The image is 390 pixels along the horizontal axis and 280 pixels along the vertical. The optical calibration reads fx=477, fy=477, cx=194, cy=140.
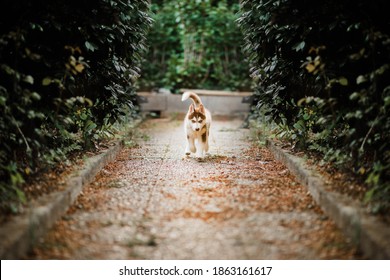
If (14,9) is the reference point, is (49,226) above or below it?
below

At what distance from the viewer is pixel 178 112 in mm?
14305

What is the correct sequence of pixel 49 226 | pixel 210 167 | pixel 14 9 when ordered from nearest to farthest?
pixel 49 226 < pixel 14 9 < pixel 210 167

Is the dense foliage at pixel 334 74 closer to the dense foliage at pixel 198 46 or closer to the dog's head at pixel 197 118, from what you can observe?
the dog's head at pixel 197 118

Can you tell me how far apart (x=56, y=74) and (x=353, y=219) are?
2939 mm

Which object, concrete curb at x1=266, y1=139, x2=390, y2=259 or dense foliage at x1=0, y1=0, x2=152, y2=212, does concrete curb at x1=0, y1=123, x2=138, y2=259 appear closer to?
dense foliage at x1=0, y1=0, x2=152, y2=212

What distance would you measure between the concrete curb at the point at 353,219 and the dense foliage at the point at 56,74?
2153 millimetres

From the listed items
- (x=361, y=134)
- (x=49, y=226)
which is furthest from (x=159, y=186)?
(x=361, y=134)

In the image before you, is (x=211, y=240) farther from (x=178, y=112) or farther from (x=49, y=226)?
(x=178, y=112)

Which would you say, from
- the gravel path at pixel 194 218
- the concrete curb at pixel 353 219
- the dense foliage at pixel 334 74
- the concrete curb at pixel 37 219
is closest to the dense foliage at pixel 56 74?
the concrete curb at pixel 37 219

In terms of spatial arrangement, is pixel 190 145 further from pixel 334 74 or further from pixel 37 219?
pixel 37 219

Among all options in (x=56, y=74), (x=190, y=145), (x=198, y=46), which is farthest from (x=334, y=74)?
(x=198, y=46)

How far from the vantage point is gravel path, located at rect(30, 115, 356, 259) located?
3.06 m

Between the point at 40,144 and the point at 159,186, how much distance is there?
1279 millimetres

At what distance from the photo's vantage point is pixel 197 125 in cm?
624
